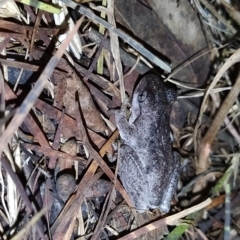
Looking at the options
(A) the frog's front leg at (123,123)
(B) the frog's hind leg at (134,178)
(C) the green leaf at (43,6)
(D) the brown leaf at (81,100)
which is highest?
(C) the green leaf at (43,6)

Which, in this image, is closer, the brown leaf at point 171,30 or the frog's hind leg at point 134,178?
the frog's hind leg at point 134,178

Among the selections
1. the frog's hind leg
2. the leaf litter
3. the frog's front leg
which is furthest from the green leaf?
the frog's hind leg

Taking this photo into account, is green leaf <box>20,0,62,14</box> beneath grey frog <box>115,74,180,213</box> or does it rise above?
above

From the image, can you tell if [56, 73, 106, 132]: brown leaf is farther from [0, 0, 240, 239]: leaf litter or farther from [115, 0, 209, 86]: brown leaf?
[115, 0, 209, 86]: brown leaf

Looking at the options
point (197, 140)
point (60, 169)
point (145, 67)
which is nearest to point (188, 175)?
point (197, 140)

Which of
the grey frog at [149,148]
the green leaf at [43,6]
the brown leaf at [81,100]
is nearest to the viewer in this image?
the green leaf at [43,6]

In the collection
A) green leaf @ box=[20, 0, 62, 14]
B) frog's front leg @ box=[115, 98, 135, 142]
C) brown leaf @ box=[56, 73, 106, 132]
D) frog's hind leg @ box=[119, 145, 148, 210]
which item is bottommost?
frog's hind leg @ box=[119, 145, 148, 210]

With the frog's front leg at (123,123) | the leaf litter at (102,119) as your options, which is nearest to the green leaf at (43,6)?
the leaf litter at (102,119)

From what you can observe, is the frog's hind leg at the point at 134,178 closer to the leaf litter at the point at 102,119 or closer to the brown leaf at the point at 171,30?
the leaf litter at the point at 102,119
